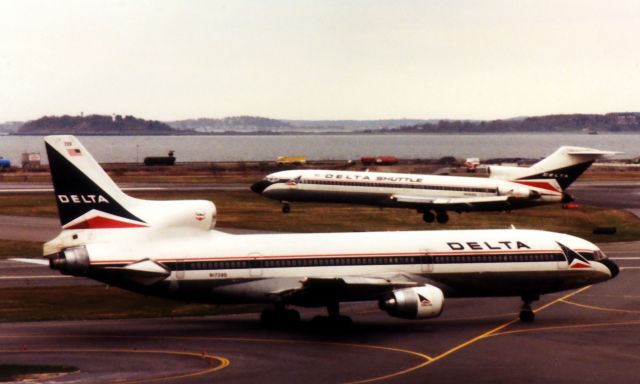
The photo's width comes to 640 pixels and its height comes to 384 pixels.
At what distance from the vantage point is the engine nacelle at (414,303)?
131 feet

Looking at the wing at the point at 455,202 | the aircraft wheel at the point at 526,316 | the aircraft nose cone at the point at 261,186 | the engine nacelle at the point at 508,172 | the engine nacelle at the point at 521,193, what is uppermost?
the engine nacelle at the point at 508,172

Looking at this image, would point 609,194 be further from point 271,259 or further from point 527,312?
point 271,259

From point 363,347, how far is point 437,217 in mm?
47830

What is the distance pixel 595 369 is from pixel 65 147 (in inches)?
889

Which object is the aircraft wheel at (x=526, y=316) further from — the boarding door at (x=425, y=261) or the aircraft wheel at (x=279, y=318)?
the aircraft wheel at (x=279, y=318)

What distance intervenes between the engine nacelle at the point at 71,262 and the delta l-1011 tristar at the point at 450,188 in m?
48.3

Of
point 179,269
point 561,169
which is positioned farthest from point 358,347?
point 561,169

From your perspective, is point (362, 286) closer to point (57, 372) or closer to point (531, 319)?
point (531, 319)

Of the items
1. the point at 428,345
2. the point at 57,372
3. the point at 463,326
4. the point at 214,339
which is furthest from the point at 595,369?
the point at 57,372

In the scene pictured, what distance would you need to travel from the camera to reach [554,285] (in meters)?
45.2

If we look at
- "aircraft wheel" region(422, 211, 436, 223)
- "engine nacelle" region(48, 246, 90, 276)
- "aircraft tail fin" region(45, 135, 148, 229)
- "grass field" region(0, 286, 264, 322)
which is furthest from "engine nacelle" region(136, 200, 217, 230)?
"aircraft wheel" region(422, 211, 436, 223)

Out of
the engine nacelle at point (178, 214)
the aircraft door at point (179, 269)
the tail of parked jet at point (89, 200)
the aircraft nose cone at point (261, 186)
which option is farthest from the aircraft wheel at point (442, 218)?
the aircraft door at point (179, 269)

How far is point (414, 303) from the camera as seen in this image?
39781 millimetres

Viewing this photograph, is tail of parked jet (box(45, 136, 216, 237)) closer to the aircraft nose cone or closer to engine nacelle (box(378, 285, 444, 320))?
engine nacelle (box(378, 285, 444, 320))
